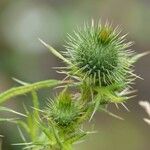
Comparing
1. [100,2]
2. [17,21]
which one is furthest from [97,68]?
[100,2]

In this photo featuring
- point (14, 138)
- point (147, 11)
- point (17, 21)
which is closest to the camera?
point (14, 138)

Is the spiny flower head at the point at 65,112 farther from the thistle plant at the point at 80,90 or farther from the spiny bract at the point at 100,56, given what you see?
the spiny bract at the point at 100,56

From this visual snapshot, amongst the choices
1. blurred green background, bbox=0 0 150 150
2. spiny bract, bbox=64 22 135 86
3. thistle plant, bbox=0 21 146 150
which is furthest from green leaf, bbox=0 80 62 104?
blurred green background, bbox=0 0 150 150

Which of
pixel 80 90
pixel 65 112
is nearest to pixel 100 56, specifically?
pixel 80 90

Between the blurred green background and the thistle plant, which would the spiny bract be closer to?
the thistle plant

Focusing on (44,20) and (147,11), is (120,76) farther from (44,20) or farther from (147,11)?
(147,11)

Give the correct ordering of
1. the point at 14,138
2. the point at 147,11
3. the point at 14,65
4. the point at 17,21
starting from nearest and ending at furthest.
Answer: the point at 14,138, the point at 14,65, the point at 17,21, the point at 147,11

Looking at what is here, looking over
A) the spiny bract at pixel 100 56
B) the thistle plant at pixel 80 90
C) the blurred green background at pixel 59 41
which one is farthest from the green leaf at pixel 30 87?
the blurred green background at pixel 59 41
